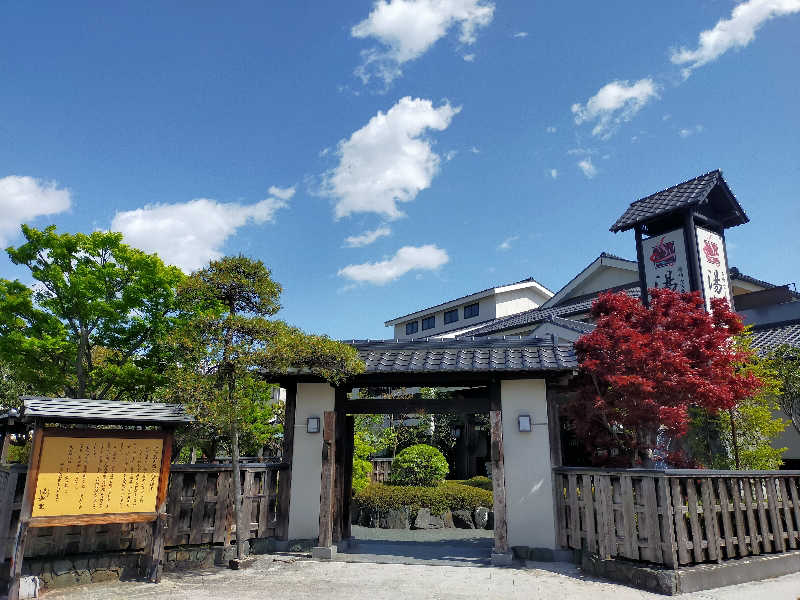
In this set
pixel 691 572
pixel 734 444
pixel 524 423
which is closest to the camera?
pixel 691 572

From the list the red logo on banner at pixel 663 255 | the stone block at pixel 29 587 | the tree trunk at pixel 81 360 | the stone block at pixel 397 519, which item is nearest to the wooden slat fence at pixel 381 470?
the stone block at pixel 397 519

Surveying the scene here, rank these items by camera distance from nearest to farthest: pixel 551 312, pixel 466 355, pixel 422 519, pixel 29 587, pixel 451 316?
pixel 29 587 < pixel 466 355 < pixel 422 519 < pixel 551 312 < pixel 451 316

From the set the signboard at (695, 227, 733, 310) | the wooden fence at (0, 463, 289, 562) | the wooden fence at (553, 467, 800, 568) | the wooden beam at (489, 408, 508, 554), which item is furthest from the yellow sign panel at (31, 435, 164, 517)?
the signboard at (695, 227, 733, 310)

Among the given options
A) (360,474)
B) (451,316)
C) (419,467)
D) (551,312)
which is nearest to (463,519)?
(419,467)

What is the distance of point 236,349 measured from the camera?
26.8 ft

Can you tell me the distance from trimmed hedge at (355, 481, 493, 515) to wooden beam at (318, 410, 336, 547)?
4.71 m

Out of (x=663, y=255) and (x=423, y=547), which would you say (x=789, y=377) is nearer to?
(x=663, y=255)

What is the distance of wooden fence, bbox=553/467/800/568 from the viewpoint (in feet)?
23.1

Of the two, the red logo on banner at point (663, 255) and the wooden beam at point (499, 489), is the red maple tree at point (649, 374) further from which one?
the red logo on banner at point (663, 255)

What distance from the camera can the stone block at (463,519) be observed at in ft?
44.3

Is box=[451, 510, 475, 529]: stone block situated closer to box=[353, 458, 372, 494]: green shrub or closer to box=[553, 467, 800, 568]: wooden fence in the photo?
box=[353, 458, 372, 494]: green shrub

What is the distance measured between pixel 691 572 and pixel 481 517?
7200mm

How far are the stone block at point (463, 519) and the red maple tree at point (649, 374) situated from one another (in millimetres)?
5325

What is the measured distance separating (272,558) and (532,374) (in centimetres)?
560
